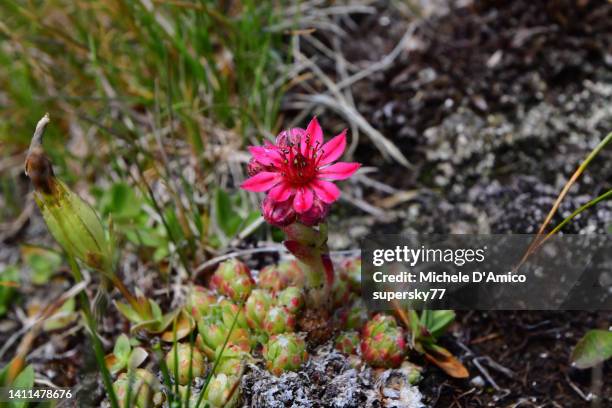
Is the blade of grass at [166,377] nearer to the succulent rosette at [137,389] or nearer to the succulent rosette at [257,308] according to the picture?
the succulent rosette at [137,389]

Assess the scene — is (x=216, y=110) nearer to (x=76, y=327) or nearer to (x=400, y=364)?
(x=76, y=327)

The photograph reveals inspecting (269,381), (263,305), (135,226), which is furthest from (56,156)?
(269,381)

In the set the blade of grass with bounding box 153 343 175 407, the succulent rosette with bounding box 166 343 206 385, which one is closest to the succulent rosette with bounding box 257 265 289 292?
the succulent rosette with bounding box 166 343 206 385

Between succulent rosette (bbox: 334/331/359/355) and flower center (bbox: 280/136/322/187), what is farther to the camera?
succulent rosette (bbox: 334/331/359/355)

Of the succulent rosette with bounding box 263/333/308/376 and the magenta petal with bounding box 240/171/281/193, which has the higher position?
the magenta petal with bounding box 240/171/281/193

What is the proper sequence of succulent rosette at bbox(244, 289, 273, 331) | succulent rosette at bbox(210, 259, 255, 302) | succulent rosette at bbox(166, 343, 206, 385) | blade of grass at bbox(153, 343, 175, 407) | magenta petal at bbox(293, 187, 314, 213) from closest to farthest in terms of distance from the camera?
blade of grass at bbox(153, 343, 175, 407), magenta petal at bbox(293, 187, 314, 213), succulent rosette at bbox(166, 343, 206, 385), succulent rosette at bbox(244, 289, 273, 331), succulent rosette at bbox(210, 259, 255, 302)

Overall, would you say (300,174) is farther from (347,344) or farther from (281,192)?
(347,344)

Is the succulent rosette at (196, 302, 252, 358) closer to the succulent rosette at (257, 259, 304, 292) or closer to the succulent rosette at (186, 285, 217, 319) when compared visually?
the succulent rosette at (186, 285, 217, 319)
